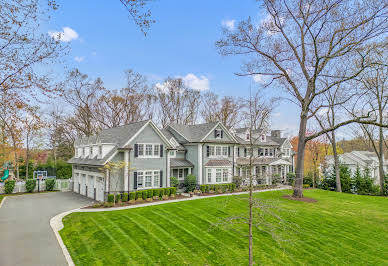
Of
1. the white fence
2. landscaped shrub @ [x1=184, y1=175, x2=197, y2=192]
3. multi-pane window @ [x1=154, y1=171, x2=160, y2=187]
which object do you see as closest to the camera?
multi-pane window @ [x1=154, y1=171, x2=160, y2=187]

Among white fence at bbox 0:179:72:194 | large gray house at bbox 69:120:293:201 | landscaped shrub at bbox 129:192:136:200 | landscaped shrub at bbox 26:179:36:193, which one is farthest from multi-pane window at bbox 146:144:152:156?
landscaped shrub at bbox 26:179:36:193

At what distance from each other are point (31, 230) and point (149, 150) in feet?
31.3

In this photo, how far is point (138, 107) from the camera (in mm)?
34125

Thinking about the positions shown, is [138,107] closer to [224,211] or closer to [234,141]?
[234,141]

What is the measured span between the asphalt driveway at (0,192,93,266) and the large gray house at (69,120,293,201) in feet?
9.78

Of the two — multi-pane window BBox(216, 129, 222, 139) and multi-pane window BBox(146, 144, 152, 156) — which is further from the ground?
multi-pane window BBox(216, 129, 222, 139)

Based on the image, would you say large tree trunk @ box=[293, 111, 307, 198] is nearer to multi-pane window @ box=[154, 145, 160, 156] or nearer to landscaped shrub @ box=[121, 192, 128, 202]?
multi-pane window @ box=[154, 145, 160, 156]

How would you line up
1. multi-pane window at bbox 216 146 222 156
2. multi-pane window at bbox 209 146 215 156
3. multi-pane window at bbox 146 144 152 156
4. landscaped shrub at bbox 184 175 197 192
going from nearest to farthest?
1. multi-pane window at bbox 146 144 152 156
2. landscaped shrub at bbox 184 175 197 192
3. multi-pane window at bbox 209 146 215 156
4. multi-pane window at bbox 216 146 222 156

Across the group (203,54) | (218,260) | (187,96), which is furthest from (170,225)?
(187,96)

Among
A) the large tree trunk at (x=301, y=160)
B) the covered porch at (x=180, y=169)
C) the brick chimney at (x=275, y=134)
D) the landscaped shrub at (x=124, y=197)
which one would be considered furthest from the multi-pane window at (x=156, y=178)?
the brick chimney at (x=275, y=134)

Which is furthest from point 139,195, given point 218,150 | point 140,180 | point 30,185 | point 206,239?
point 30,185

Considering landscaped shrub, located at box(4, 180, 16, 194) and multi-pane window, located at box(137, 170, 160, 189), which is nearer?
multi-pane window, located at box(137, 170, 160, 189)

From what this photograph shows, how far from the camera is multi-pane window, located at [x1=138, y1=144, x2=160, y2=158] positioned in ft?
61.3

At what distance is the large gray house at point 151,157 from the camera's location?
1762 centimetres
